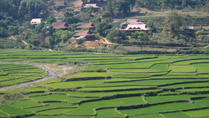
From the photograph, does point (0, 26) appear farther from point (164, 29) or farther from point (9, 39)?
point (164, 29)

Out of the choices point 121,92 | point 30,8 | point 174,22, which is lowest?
point 121,92

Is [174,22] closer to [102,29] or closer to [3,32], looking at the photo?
[102,29]

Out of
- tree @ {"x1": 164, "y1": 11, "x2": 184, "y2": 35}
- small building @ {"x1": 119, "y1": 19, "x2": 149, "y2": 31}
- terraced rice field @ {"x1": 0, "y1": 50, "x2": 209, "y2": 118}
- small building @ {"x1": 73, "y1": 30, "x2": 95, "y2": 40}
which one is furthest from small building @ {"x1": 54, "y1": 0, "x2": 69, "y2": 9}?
terraced rice field @ {"x1": 0, "y1": 50, "x2": 209, "y2": 118}

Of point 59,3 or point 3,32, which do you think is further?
point 59,3

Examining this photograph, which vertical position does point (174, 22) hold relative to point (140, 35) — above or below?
above

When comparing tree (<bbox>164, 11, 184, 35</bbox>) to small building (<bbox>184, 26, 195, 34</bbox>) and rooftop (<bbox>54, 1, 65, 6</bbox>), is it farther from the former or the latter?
rooftop (<bbox>54, 1, 65, 6</bbox>)

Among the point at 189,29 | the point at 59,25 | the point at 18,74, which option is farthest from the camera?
the point at 59,25

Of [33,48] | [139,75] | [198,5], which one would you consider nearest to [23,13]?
[33,48]

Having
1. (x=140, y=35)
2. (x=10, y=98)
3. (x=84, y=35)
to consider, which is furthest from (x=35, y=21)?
(x=10, y=98)
